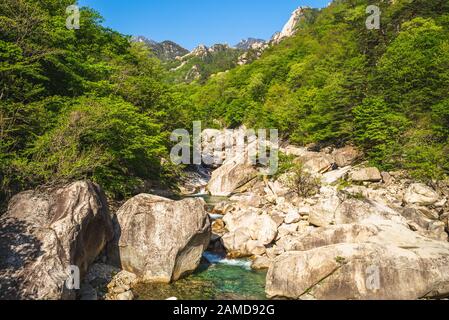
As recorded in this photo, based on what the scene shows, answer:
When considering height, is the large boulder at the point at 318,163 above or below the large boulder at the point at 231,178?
above

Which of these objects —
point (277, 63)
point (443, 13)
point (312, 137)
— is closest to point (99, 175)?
point (312, 137)

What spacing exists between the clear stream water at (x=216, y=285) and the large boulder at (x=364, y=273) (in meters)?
1.44

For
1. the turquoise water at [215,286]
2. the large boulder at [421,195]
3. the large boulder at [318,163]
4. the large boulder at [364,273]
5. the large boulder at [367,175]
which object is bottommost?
the turquoise water at [215,286]

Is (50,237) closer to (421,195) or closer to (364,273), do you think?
(364,273)

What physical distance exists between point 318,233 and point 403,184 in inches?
518

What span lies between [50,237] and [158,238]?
14.9 feet

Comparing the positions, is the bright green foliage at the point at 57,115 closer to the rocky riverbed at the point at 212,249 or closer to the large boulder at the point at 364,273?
the rocky riverbed at the point at 212,249

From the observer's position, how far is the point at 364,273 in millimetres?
12133

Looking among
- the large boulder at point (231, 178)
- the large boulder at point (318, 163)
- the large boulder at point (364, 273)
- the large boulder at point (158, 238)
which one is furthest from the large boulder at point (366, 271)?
the large boulder at point (231, 178)

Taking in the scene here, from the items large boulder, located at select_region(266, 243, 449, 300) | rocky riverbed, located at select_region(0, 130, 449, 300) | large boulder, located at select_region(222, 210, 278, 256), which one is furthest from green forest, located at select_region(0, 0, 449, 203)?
large boulder, located at select_region(266, 243, 449, 300)

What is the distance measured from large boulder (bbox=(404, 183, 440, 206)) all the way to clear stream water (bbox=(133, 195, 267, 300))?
12.4m

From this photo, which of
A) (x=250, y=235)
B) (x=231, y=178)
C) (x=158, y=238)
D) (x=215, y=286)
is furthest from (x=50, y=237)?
(x=231, y=178)

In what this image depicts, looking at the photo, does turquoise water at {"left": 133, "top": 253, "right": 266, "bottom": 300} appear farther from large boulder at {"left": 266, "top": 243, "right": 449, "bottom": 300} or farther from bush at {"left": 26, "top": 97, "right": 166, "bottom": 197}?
bush at {"left": 26, "top": 97, "right": 166, "bottom": 197}

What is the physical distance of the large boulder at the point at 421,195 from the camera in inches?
845
